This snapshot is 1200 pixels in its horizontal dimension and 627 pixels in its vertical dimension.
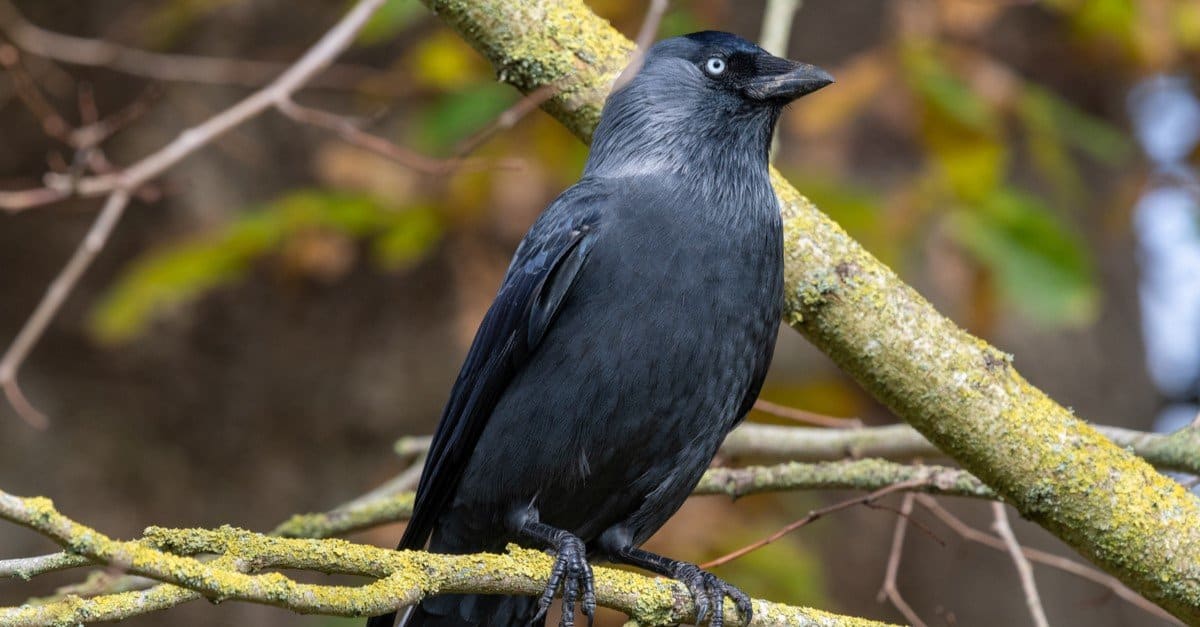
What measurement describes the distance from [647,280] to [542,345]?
1.05 feet

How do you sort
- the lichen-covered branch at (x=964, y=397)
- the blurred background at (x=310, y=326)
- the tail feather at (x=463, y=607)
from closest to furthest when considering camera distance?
1. the lichen-covered branch at (x=964, y=397)
2. the tail feather at (x=463, y=607)
3. the blurred background at (x=310, y=326)

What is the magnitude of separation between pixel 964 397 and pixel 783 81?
1076 mm

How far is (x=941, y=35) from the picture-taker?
500 cm

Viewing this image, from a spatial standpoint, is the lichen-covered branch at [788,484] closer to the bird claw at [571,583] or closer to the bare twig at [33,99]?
the bird claw at [571,583]

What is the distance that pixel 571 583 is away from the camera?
2576 millimetres

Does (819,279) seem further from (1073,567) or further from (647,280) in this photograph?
(1073,567)

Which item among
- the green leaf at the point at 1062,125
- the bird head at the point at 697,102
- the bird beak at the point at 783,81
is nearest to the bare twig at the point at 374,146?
the bird head at the point at 697,102

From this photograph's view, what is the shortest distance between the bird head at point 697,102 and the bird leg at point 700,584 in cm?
95

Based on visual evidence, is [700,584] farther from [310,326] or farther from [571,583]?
[310,326]

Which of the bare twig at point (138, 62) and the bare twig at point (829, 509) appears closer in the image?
the bare twig at point (829, 509)

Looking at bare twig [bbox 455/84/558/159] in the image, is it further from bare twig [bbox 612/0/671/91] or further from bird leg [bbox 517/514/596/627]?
bird leg [bbox 517/514/596/627]

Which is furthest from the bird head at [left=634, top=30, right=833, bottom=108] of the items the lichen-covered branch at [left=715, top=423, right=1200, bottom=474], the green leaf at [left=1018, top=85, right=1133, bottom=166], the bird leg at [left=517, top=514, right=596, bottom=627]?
the green leaf at [left=1018, top=85, right=1133, bottom=166]

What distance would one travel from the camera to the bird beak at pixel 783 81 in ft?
10.4

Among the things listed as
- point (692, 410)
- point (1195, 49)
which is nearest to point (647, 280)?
point (692, 410)
